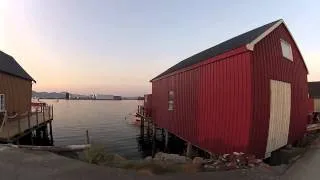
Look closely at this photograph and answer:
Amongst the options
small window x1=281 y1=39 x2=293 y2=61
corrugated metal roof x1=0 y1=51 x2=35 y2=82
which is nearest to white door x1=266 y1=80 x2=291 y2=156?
small window x1=281 y1=39 x2=293 y2=61

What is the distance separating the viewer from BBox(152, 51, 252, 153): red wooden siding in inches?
566

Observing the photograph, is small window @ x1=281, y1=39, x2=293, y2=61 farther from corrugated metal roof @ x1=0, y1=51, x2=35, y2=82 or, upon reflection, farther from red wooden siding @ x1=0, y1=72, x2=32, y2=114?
red wooden siding @ x1=0, y1=72, x2=32, y2=114

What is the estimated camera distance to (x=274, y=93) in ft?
53.6

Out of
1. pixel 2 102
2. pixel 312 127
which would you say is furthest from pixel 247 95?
pixel 2 102

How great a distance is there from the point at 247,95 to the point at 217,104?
220cm

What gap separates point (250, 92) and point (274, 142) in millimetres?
4069

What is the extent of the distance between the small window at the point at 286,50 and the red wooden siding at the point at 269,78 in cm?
23

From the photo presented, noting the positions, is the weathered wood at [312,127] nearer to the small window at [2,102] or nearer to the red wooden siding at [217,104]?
the red wooden siding at [217,104]

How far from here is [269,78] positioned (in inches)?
623

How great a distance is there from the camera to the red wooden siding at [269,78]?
47.8 feet

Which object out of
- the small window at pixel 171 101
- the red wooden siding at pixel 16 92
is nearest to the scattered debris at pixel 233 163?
the small window at pixel 171 101

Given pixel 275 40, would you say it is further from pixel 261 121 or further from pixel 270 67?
pixel 261 121

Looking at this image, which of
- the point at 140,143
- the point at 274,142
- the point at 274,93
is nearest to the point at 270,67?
the point at 274,93

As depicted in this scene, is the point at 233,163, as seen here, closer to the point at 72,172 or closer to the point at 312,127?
the point at 72,172
